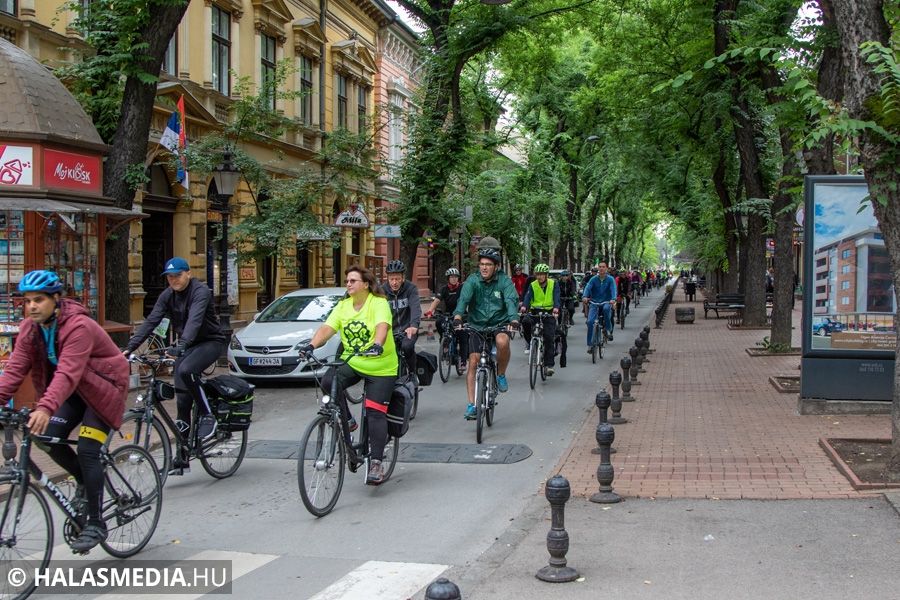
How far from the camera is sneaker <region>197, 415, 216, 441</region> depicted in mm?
7387

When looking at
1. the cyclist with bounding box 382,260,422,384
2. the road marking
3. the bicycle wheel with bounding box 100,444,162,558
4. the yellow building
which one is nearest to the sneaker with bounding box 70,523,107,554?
the bicycle wheel with bounding box 100,444,162,558

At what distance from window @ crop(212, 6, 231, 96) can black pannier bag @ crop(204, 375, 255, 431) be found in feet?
54.4

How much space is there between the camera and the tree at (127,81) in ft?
39.8

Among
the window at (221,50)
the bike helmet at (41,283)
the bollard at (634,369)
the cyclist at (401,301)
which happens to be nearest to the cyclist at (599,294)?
the bollard at (634,369)

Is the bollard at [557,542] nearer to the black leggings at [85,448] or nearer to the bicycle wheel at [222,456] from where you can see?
the black leggings at [85,448]

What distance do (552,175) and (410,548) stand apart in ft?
102

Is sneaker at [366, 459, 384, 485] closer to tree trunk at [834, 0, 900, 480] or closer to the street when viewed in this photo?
the street

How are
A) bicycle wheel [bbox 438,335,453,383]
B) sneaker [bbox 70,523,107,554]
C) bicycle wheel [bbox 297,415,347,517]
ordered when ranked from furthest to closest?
bicycle wheel [bbox 438,335,453,383] < bicycle wheel [bbox 297,415,347,517] < sneaker [bbox 70,523,107,554]

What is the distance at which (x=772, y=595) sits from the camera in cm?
465

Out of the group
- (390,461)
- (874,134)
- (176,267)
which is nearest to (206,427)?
(176,267)

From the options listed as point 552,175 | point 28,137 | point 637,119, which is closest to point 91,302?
point 28,137

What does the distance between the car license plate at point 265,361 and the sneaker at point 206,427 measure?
→ 6204 millimetres

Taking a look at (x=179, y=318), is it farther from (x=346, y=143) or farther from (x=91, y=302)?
(x=346, y=143)

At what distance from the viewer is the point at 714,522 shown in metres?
6.09
